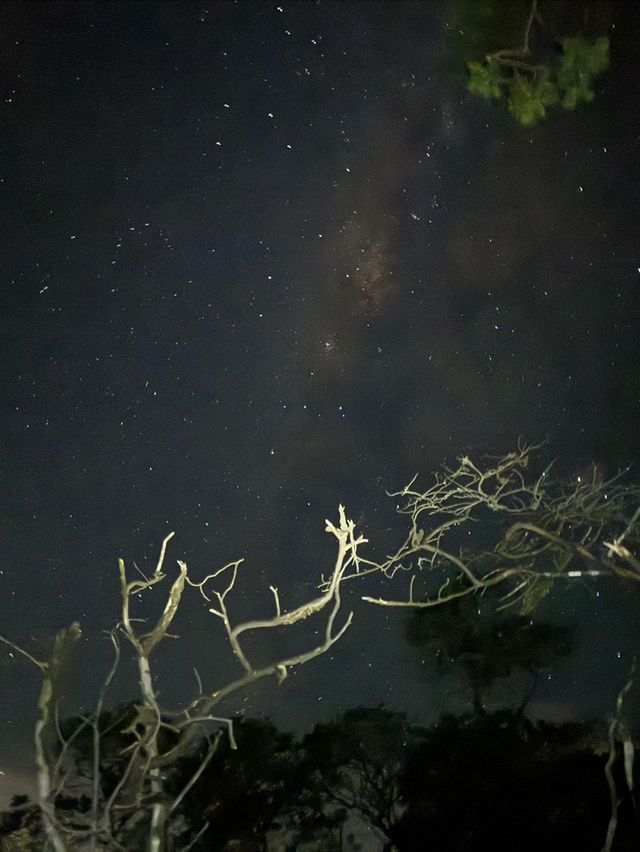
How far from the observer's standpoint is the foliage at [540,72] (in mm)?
2195

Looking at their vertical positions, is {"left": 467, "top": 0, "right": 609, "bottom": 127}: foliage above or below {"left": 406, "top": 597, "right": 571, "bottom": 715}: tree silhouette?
above

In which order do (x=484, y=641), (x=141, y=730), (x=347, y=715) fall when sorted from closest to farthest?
(x=141, y=730)
(x=347, y=715)
(x=484, y=641)

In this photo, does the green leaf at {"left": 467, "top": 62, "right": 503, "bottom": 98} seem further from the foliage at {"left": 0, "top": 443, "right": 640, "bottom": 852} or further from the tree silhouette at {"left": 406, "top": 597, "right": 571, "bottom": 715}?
the tree silhouette at {"left": 406, "top": 597, "right": 571, "bottom": 715}

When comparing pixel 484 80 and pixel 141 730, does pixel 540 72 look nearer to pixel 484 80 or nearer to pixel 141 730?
pixel 484 80

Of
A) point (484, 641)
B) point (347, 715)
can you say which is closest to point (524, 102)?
point (484, 641)

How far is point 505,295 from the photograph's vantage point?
224 centimetres

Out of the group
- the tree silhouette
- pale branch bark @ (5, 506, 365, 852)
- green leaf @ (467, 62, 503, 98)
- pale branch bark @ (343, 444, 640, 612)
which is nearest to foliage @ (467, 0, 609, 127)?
green leaf @ (467, 62, 503, 98)

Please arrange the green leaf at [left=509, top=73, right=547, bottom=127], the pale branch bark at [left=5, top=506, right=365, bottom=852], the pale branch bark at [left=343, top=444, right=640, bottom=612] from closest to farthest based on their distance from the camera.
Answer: the pale branch bark at [left=5, top=506, right=365, bottom=852] → the pale branch bark at [left=343, top=444, right=640, bottom=612] → the green leaf at [left=509, top=73, right=547, bottom=127]

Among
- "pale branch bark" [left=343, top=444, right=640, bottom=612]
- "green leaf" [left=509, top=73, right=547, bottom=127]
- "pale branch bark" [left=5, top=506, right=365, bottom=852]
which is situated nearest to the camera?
"pale branch bark" [left=5, top=506, right=365, bottom=852]

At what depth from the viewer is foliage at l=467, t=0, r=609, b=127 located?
220cm

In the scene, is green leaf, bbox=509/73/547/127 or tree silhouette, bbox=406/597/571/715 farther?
green leaf, bbox=509/73/547/127

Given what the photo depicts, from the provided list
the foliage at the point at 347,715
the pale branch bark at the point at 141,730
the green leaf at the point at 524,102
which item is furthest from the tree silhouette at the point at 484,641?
the green leaf at the point at 524,102

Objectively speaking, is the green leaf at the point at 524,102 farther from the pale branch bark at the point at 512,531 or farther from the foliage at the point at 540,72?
the pale branch bark at the point at 512,531

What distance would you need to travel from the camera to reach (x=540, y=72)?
223 cm
